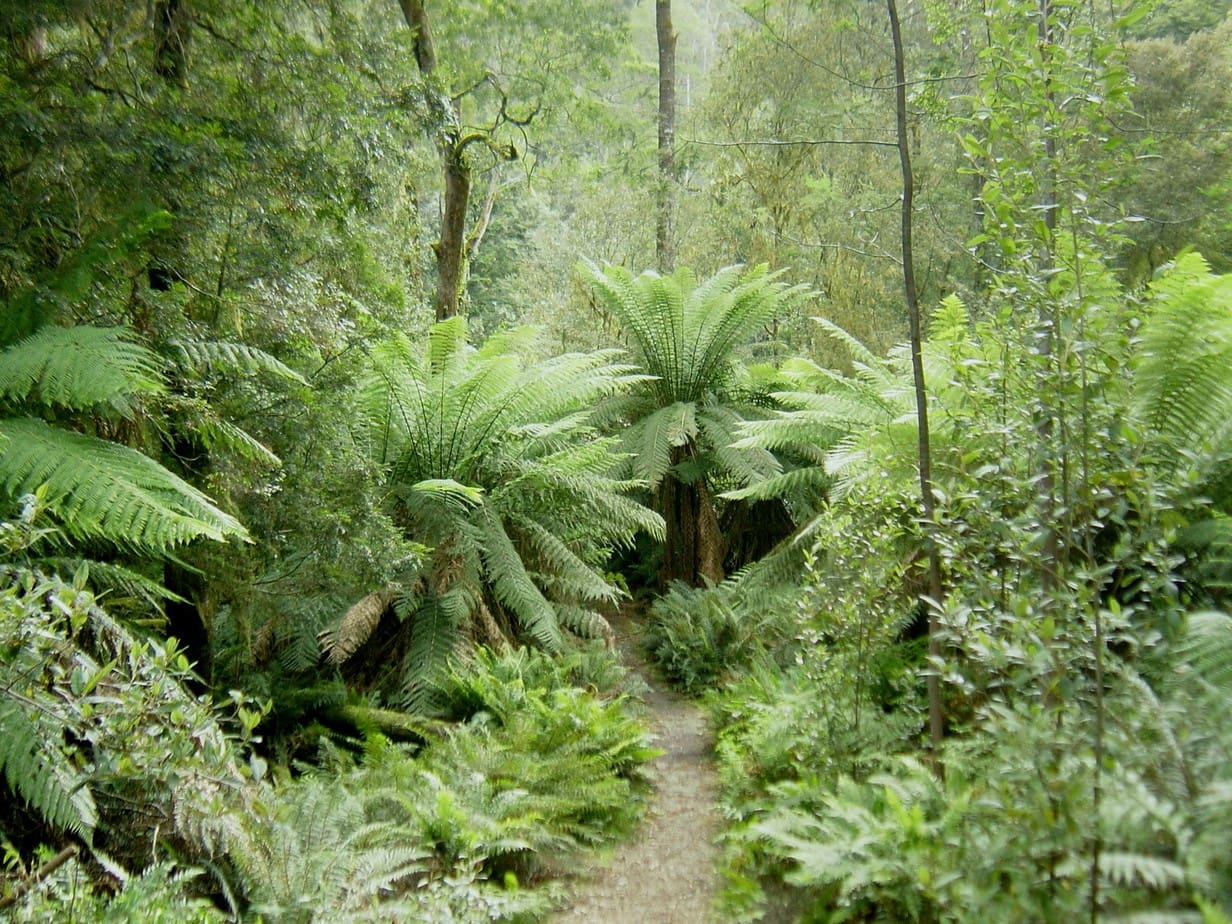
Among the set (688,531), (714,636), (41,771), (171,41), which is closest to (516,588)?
(714,636)

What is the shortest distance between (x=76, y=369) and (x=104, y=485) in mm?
316

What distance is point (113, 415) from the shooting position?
3010 millimetres

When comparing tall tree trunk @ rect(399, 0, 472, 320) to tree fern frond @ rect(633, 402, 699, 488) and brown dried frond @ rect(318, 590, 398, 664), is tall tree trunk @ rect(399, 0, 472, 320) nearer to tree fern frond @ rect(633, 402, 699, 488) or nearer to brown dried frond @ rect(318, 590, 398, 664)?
tree fern frond @ rect(633, 402, 699, 488)

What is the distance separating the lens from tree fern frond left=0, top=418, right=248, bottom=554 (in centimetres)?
232

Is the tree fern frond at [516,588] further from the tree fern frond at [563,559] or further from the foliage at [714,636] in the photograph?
the foliage at [714,636]

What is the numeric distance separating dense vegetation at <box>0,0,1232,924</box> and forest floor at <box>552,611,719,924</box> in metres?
0.14

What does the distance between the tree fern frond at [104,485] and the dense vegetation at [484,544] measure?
0.01m

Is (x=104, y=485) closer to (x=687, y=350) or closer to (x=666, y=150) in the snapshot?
(x=687, y=350)

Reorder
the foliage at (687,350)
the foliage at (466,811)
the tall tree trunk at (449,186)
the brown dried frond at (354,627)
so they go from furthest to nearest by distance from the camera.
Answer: the foliage at (687,350), the tall tree trunk at (449,186), the brown dried frond at (354,627), the foliage at (466,811)

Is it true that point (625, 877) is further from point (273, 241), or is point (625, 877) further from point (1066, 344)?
point (273, 241)

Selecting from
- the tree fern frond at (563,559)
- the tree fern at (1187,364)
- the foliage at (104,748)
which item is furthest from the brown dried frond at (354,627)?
the tree fern at (1187,364)

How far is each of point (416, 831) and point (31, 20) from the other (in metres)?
3.20

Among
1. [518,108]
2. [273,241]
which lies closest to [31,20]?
[273,241]

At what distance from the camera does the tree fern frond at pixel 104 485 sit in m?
2.32
